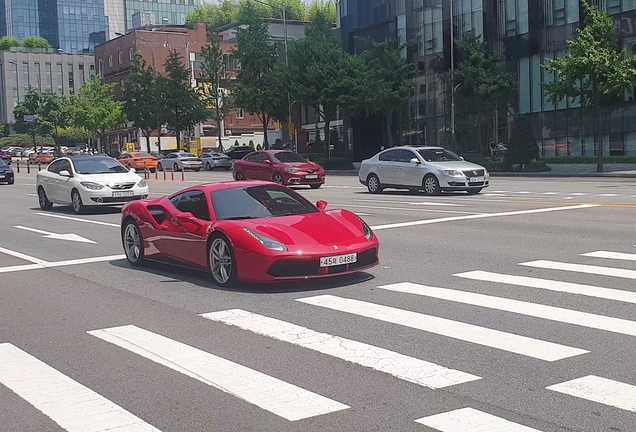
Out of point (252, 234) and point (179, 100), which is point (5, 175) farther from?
point (252, 234)

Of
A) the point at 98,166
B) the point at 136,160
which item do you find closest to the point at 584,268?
the point at 98,166

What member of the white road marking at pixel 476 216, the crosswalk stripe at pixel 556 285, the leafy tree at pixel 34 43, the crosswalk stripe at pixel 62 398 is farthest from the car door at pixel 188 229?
the leafy tree at pixel 34 43

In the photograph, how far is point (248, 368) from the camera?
21.4 ft

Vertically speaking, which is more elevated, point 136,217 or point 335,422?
point 136,217

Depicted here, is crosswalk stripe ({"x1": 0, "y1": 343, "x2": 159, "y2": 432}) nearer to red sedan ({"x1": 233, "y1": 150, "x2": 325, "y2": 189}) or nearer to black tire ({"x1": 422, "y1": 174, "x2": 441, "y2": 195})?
black tire ({"x1": 422, "y1": 174, "x2": 441, "y2": 195})

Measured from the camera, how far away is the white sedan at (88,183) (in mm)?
22203

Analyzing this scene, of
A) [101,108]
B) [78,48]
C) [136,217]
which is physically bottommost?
[136,217]

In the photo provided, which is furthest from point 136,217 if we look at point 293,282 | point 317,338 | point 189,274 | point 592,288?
point 592,288

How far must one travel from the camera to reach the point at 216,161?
61.2m

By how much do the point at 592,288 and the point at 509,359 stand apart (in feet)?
10.4

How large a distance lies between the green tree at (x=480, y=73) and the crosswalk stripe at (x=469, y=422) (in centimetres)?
4428

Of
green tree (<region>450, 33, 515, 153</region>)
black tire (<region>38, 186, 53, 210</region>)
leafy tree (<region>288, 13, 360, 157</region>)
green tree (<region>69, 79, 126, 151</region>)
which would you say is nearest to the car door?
black tire (<region>38, 186, 53, 210</region>)

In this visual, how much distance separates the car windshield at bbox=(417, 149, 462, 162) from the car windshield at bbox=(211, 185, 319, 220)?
15281 mm

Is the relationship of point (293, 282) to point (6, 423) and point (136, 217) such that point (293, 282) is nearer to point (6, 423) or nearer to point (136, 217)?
point (136, 217)
